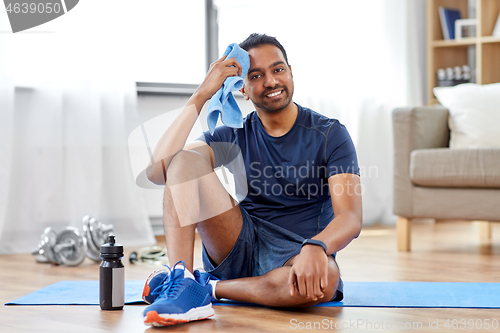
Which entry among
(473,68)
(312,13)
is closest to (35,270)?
(312,13)

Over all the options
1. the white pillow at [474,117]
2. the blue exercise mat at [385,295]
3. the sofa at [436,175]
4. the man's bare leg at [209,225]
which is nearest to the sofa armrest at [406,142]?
the sofa at [436,175]

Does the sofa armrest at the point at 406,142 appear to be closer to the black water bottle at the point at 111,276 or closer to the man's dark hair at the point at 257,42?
the man's dark hair at the point at 257,42

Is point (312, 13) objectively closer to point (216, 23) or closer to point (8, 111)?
point (216, 23)

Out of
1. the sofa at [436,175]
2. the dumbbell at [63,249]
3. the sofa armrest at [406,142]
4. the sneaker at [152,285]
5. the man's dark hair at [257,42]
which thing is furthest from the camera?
the sofa armrest at [406,142]

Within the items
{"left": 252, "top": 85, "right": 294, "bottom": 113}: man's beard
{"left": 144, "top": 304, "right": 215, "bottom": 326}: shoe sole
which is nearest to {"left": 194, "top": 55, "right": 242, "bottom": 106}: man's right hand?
{"left": 252, "top": 85, "right": 294, "bottom": 113}: man's beard

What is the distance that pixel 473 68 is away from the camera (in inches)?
161

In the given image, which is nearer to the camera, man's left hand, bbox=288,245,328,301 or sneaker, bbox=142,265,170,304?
man's left hand, bbox=288,245,328,301

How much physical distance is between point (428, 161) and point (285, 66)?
3.93 ft

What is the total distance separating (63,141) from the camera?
9.30 ft

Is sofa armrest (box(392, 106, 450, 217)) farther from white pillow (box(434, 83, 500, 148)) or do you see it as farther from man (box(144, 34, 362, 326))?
man (box(144, 34, 362, 326))

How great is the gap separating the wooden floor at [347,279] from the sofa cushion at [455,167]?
A: 0.32 m

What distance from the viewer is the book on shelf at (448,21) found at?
3.96m

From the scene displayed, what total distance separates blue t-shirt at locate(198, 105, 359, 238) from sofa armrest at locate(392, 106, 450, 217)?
3.74ft

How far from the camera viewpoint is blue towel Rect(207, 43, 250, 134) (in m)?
1.55
